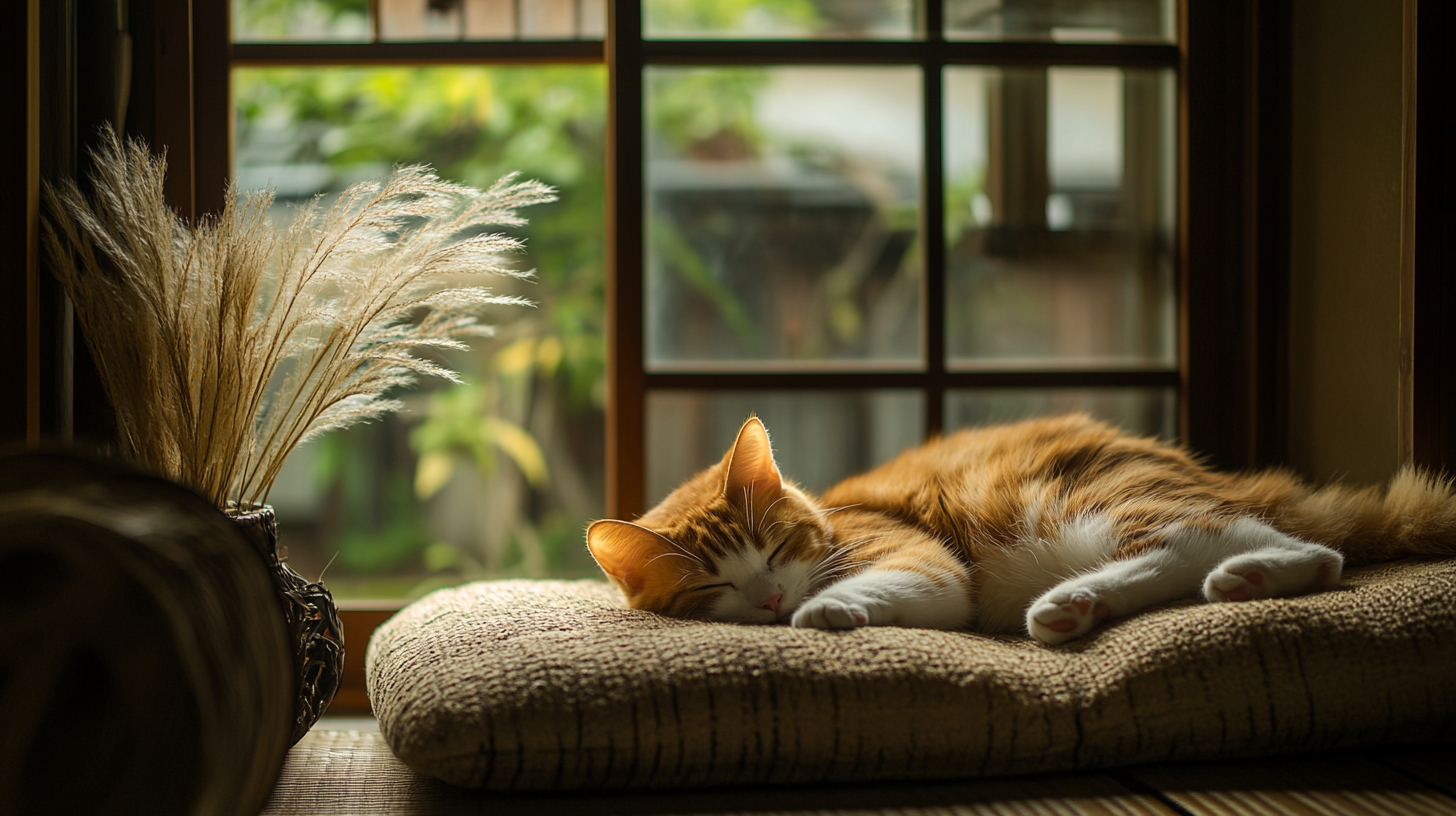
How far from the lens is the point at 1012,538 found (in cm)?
113

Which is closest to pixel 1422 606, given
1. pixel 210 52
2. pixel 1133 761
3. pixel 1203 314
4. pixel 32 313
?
pixel 1133 761

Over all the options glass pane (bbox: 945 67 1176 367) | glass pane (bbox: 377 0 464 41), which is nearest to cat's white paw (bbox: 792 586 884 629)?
glass pane (bbox: 945 67 1176 367)

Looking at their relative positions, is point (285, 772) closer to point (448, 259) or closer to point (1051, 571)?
point (448, 259)

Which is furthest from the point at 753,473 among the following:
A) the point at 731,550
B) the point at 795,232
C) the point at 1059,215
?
the point at 1059,215

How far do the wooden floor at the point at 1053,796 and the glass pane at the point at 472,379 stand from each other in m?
2.11

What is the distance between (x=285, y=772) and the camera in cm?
88

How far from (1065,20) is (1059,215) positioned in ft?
1.06

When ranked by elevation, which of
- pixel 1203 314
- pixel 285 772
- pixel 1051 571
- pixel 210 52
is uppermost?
pixel 210 52

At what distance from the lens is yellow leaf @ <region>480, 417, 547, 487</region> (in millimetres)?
2879

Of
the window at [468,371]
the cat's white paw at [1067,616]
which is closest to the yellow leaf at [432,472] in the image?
the window at [468,371]

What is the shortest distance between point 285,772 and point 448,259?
23.2 inches

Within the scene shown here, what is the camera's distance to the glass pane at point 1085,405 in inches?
57.5

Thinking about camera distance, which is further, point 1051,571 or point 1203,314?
point 1203,314

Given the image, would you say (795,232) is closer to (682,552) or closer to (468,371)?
(682,552)
